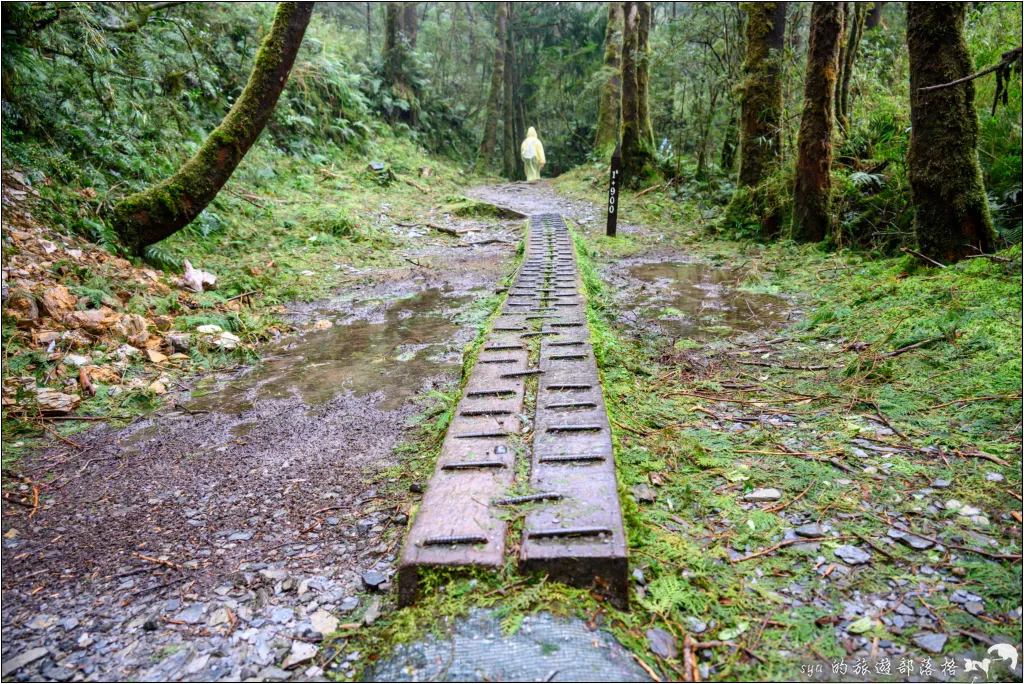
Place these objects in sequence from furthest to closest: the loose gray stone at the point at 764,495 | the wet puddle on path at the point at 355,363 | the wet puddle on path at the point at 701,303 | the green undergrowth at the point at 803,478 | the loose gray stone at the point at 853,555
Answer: the wet puddle on path at the point at 701,303, the wet puddle on path at the point at 355,363, the loose gray stone at the point at 764,495, the loose gray stone at the point at 853,555, the green undergrowth at the point at 803,478

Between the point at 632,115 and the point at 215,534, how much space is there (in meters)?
14.4

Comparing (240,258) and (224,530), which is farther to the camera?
(240,258)

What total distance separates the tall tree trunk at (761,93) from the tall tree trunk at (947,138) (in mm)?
4066

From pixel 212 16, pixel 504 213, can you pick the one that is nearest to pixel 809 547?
pixel 504 213

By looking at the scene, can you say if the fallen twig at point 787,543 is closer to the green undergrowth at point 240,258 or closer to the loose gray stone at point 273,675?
the loose gray stone at point 273,675

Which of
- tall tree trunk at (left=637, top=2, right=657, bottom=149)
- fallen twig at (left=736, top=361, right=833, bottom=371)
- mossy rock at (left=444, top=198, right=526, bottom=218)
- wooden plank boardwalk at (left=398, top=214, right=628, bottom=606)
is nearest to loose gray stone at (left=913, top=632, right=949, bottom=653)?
wooden plank boardwalk at (left=398, top=214, right=628, bottom=606)

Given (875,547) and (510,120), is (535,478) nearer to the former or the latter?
(875,547)

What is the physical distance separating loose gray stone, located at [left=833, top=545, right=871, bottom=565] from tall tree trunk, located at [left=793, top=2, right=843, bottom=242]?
6647 mm

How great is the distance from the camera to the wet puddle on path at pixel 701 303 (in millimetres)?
5277

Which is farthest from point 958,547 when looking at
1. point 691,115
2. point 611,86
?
point 611,86

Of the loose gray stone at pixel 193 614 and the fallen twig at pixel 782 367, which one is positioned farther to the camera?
the fallen twig at pixel 782 367

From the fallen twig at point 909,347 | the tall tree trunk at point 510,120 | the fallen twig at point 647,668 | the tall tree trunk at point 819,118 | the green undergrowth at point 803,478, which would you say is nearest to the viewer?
the fallen twig at point 647,668

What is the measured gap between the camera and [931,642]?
6.04 feet

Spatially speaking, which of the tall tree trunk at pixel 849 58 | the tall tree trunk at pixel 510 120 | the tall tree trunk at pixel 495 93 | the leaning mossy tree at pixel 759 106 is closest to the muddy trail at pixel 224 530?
the leaning mossy tree at pixel 759 106
